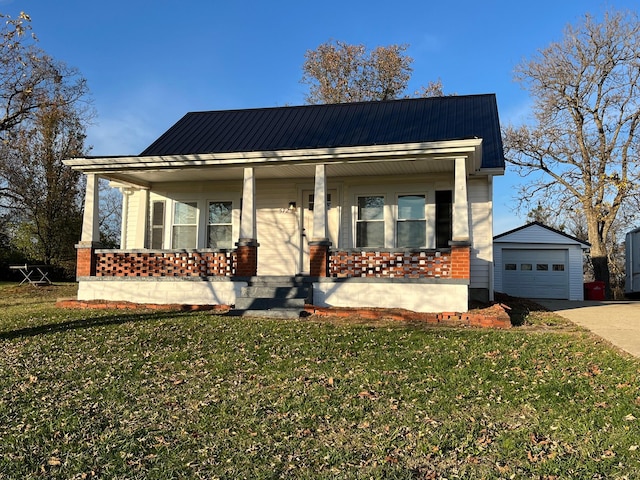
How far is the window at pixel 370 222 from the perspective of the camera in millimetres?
12461

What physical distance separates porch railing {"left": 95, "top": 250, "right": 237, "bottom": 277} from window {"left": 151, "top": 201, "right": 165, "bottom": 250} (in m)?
2.41

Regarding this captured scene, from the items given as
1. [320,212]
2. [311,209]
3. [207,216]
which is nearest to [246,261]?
[320,212]

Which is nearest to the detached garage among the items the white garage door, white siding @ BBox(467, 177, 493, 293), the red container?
the white garage door

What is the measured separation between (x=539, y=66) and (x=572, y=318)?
675 inches

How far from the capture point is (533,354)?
21.0 ft

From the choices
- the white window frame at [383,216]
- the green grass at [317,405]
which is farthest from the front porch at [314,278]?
the white window frame at [383,216]

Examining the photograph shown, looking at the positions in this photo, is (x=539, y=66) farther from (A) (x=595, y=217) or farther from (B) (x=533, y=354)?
(B) (x=533, y=354)

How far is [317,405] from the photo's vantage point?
4742mm

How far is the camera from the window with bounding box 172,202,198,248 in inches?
535

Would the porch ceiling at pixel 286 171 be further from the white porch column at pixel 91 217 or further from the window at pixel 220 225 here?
the window at pixel 220 225

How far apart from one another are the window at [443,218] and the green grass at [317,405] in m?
4.42

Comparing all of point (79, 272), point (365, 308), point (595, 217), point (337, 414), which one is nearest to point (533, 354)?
point (337, 414)

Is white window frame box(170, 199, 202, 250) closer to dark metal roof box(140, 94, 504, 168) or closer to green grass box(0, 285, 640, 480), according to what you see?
dark metal roof box(140, 94, 504, 168)

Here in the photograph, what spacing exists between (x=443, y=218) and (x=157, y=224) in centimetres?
747
